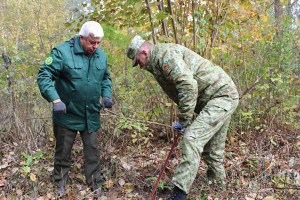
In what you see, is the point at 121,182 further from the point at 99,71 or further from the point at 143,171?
the point at 99,71

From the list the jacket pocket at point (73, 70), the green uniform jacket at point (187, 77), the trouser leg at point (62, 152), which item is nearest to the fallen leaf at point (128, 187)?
the trouser leg at point (62, 152)

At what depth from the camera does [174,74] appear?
223 cm

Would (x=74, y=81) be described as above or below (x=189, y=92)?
above

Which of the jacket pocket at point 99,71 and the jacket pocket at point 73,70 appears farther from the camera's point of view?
the jacket pocket at point 99,71

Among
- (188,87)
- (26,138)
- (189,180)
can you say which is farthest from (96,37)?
(26,138)

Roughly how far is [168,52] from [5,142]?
3.24 meters

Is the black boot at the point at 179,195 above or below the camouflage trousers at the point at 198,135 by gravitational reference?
below

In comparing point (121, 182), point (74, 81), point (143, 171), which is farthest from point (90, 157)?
point (74, 81)

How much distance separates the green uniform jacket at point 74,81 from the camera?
2.48 metres

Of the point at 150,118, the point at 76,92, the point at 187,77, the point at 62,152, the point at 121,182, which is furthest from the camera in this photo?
the point at 150,118

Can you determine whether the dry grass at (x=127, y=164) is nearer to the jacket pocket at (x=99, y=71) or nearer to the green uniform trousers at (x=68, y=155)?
the green uniform trousers at (x=68, y=155)

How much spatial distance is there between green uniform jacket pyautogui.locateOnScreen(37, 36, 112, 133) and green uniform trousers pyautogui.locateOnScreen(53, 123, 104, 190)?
102 mm

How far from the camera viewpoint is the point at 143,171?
3246mm

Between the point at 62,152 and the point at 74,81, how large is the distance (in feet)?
2.82
